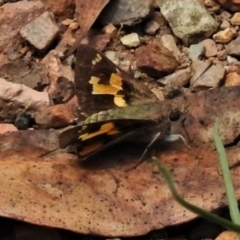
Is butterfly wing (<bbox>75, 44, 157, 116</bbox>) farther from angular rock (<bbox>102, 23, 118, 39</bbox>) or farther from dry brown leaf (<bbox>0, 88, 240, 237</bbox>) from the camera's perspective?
angular rock (<bbox>102, 23, 118, 39</bbox>)

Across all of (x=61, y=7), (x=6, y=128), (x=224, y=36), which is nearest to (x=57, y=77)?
(x=6, y=128)

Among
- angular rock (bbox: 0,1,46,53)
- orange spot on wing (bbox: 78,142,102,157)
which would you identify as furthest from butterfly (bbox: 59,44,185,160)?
angular rock (bbox: 0,1,46,53)

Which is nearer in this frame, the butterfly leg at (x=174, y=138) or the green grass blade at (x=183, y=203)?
the green grass blade at (x=183, y=203)

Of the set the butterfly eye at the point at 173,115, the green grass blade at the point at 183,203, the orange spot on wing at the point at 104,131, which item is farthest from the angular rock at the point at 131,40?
the green grass blade at the point at 183,203

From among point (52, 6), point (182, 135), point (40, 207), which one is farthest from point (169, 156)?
point (52, 6)

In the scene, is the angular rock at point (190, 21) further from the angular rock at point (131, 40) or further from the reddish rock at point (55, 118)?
the reddish rock at point (55, 118)
